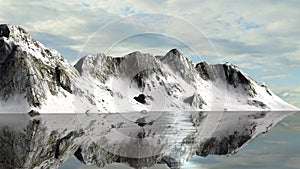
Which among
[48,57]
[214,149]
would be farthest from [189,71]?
[214,149]

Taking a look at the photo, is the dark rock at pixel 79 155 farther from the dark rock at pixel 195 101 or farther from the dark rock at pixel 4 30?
the dark rock at pixel 195 101

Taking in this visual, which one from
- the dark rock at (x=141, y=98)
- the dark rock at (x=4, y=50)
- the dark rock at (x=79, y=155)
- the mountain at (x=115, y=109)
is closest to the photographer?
the dark rock at (x=79, y=155)

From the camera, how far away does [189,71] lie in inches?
7515

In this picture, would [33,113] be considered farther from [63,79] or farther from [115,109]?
[115,109]

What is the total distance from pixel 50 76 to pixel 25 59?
9927 millimetres

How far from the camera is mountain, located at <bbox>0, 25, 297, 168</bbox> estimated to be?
32.7 m

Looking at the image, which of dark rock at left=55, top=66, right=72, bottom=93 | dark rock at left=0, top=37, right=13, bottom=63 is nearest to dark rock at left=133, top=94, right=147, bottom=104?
dark rock at left=55, top=66, right=72, bottom=93

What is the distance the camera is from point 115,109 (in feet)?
433

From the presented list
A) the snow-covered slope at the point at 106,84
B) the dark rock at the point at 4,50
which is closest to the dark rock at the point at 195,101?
the snow-covered slope at the point at 106,84

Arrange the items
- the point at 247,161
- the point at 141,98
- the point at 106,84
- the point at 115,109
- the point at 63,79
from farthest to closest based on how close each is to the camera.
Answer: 1. the point at 141,98
2. the point at 106,84
3. the point at 115,109
4. the point at 63,79
5. the point at 247,161

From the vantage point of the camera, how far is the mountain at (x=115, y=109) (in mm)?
32656

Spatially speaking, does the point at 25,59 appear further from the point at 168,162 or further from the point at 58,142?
the point at 168,162

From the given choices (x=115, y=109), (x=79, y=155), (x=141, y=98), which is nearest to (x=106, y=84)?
(x=141, y=98)

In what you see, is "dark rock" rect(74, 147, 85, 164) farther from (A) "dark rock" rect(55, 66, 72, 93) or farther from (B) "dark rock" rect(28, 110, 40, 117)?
(A) "dark rock" rect(55, 66, 72, 93)
